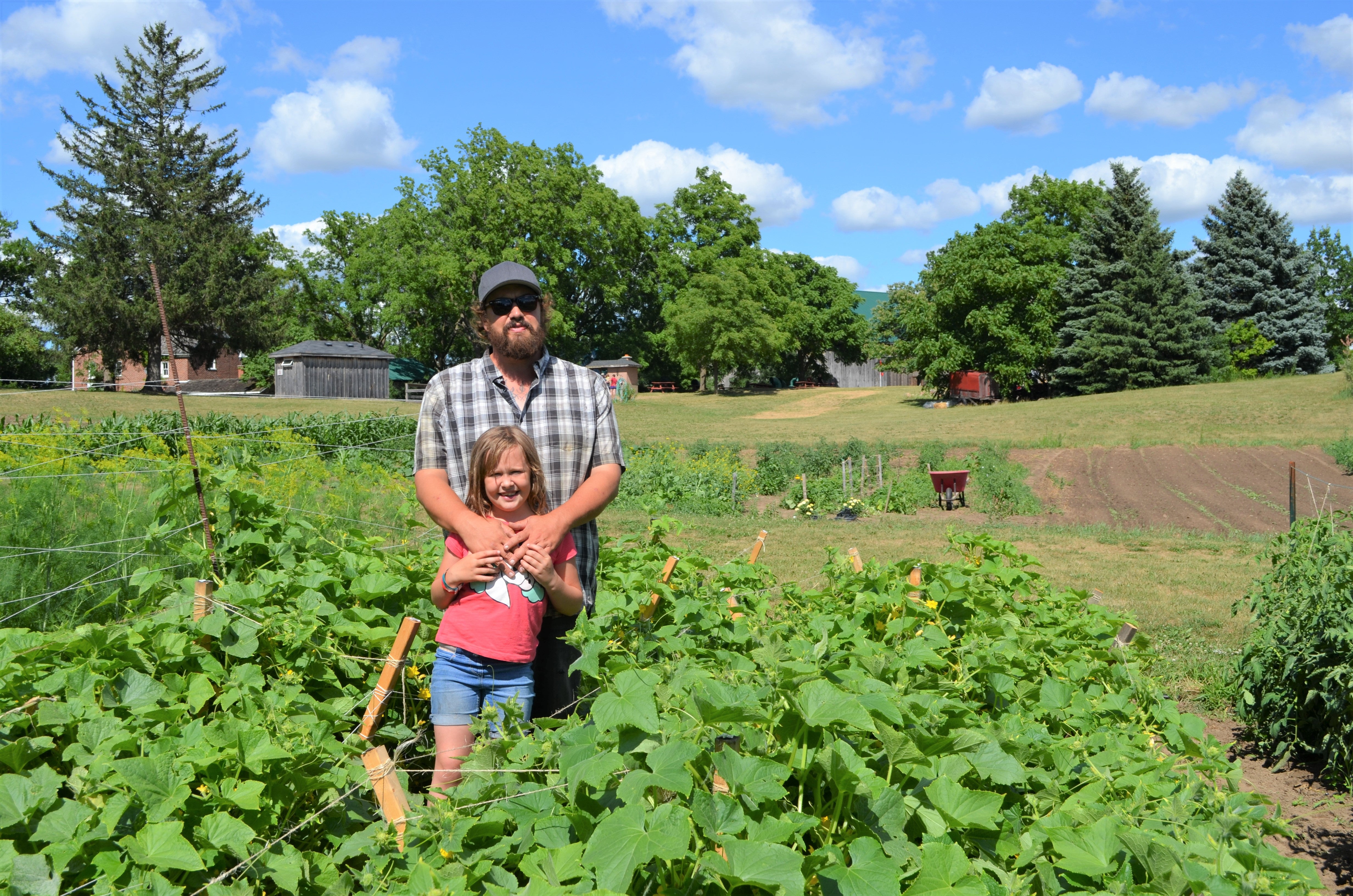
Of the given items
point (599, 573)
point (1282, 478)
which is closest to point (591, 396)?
point (599, 573)

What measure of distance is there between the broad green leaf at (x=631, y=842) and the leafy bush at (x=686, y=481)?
12.8 m

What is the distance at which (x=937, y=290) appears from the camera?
145 ft

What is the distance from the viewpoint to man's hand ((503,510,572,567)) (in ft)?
8.60

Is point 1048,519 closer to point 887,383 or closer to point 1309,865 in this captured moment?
point 1309,865

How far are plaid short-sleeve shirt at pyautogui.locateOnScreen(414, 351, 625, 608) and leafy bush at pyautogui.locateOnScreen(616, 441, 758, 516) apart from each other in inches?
446

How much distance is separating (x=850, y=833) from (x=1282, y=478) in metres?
21.3

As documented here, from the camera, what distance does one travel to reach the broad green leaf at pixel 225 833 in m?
1.89

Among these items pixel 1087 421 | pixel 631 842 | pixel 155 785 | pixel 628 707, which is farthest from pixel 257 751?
pixel 1087 421

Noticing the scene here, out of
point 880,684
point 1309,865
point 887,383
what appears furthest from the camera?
point 887,383

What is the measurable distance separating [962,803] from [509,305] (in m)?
1.93

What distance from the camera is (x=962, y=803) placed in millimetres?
1802

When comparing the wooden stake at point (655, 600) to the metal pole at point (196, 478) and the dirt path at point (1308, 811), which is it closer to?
the metal pole at point (196, 478)

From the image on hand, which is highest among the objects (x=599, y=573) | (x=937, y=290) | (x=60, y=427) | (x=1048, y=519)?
(x=937, y=290)

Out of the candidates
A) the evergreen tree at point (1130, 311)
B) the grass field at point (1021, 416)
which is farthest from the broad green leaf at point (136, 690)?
the evergreen tree at point (1130, 311)
